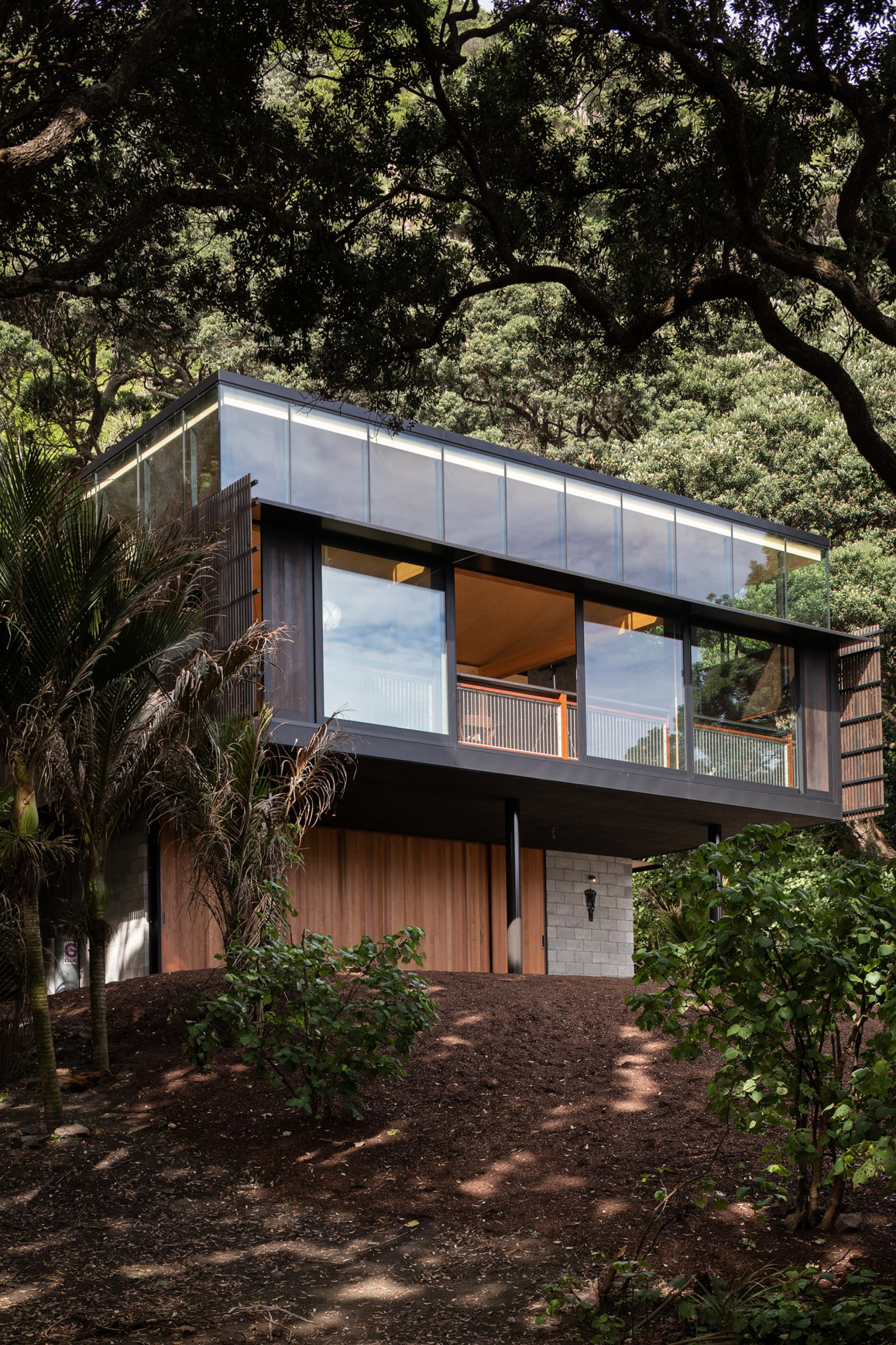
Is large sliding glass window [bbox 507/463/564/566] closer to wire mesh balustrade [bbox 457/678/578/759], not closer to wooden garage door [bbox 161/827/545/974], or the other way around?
wire mesh balustrade [bbox 457/678/578/759]

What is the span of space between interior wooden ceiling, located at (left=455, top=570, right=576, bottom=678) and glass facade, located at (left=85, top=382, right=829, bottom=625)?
0.77m

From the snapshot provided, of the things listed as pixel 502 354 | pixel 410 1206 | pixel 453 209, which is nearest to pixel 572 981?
pixel 410 1206

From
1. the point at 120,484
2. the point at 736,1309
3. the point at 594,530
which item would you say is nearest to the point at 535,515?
the point at 594,530

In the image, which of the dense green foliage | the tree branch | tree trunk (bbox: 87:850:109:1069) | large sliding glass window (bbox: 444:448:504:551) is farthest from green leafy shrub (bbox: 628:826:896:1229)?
large sliding glass window (bbox: 444:448:504:551)

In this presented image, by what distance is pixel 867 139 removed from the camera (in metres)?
7.32

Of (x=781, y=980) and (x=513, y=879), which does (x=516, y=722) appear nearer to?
(x=513, y=879)

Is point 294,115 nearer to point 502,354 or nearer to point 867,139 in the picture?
point 867,139

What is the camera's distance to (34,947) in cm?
788

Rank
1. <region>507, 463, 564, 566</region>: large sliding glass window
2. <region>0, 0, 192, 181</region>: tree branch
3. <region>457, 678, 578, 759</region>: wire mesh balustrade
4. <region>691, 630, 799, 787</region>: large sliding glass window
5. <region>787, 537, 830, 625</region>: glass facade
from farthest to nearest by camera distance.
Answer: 1. <region>787, 537, 830, 625</region>: glass facade
2. <region>691, 630, 799, 787</region>: large sliding glass window
3. <region>507, 463, 564, 566</region>: large sliding glass window
4. <region>457, 678, 578, 759</region>: wire mesh balustrade
5. <region>0, 0, 192, 181</region>: tree branch

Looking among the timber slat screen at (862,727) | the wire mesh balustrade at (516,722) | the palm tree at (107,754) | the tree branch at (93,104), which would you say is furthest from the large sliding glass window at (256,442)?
the timber slat screen at (862,727)

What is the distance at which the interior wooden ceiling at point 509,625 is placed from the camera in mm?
18234

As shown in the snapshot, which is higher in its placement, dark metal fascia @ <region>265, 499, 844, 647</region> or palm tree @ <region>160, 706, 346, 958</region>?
dark metal fascia @ <region>265, 499, 844, 647</region>

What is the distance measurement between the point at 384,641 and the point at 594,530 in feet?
13.7

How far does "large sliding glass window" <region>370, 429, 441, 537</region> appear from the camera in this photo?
16.3 metres
